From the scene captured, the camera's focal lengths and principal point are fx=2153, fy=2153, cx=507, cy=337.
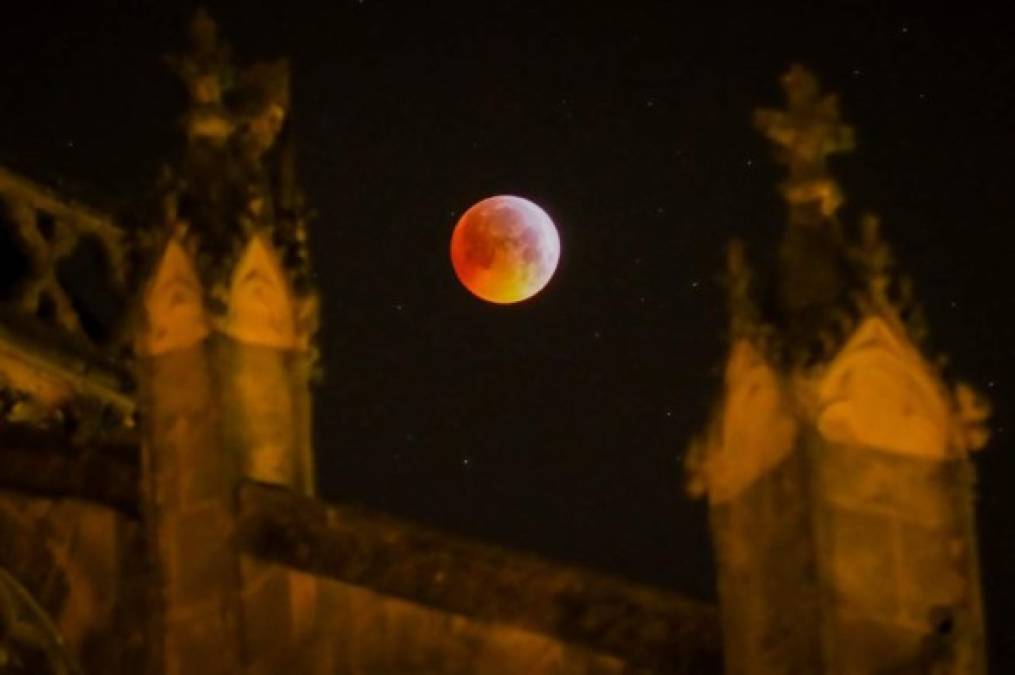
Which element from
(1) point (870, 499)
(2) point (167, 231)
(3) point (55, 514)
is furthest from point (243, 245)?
(1) point (870, 499)

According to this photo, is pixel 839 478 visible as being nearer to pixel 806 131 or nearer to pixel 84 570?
pixel 806 131

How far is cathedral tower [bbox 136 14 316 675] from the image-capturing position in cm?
762

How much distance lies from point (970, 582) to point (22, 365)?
4.97 metres

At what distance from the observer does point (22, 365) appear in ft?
31.3

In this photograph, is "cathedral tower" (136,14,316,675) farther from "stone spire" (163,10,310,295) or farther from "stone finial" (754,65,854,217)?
"stone finial" (754,65,854,217)

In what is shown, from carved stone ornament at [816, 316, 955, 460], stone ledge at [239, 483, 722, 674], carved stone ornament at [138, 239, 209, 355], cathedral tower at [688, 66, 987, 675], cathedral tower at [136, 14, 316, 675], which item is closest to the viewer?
cathedral tower at [688, 66, 987, 675]

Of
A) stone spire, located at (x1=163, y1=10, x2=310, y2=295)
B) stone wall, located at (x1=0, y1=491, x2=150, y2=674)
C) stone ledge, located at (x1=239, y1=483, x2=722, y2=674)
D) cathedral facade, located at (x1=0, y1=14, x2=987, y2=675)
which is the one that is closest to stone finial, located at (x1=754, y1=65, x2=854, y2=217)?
cathedral facade, located at (x1=0, y1=14, x2=987, y2=675)

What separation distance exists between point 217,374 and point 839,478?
2589 mm

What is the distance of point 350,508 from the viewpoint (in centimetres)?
755

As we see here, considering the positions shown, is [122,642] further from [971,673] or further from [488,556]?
[971,673]

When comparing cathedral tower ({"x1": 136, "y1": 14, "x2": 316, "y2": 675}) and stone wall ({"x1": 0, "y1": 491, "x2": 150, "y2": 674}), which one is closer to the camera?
cathedral tower ({"x1": 136, "y1": 14, "x2": 316, "y2": 675})

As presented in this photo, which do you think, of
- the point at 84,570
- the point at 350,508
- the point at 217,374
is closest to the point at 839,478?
the point at 350,508

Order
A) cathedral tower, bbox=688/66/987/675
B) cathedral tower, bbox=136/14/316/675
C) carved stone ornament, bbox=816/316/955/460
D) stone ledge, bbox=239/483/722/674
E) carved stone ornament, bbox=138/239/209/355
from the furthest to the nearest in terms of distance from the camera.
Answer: carved stone ornament, bbox=138/239/209/355 < cathedral tower, bbox=136/14/316/675 < stone ledge, bbox=239/483/722/674 < carved stone ornament, bbox=816/316/955/460 < cathedral tower, bbox=688/66/987/675

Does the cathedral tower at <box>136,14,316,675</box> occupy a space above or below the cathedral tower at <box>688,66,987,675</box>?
above
